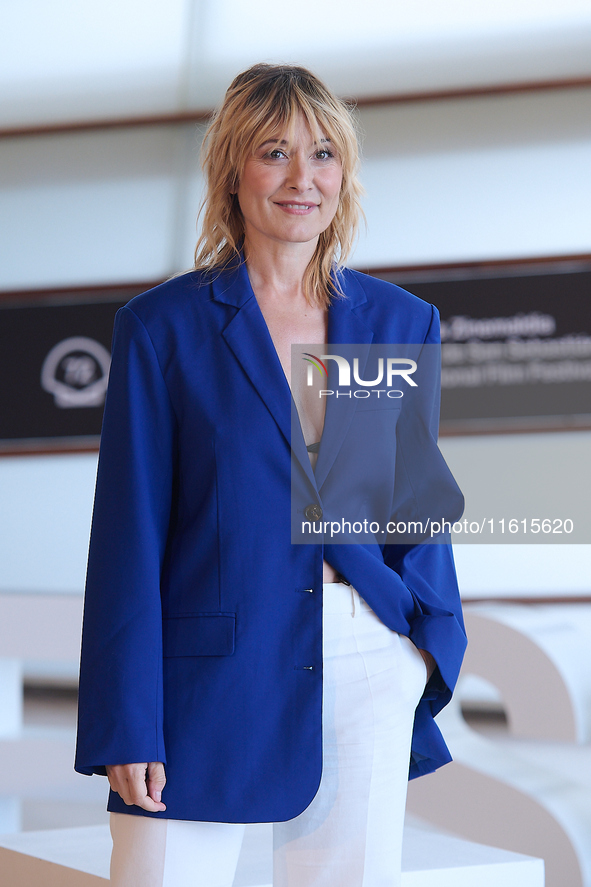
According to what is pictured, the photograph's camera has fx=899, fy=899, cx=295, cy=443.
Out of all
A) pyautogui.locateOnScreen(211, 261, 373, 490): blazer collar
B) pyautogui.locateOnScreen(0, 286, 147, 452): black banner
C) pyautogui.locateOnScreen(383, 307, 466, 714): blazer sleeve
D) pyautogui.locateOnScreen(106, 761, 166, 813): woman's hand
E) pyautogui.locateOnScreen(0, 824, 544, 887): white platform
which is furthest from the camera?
pyautogui.locateOnScreen(0, 286, 147, 452): black banner

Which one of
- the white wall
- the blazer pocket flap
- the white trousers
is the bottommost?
the white trousers

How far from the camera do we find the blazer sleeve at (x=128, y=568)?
3.34 feet

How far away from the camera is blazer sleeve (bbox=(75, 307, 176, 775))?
1.02 meters

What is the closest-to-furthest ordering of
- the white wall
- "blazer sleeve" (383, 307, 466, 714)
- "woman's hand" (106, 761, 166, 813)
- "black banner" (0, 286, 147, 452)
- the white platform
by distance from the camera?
"woman's hand" (106, 761, 166, 813) → "blazer sleeve" (383, 307, 466, 714) → the white platform → the white wall → "black banner" (0, 286, 147, 452)

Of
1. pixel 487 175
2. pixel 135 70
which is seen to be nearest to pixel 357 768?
pixel 487 175

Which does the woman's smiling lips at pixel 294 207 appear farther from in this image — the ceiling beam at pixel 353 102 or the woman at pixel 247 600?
the ceiling beam at pixel 353 102

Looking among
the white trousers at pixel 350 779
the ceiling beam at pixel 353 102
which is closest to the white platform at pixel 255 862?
the white trousers at pixel 350 779

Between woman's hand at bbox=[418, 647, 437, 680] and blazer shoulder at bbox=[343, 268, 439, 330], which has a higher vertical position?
blazer shoulder at bbox=[343, 268, 439, 330]

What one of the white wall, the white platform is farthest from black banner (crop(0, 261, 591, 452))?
the white platform

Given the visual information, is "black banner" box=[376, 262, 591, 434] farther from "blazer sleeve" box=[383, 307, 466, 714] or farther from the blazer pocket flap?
the blazer pocket flap

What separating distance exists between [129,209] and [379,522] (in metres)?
4.73

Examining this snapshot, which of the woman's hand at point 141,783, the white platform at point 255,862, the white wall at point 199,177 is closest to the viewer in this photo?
the woman's hand at point 141,783

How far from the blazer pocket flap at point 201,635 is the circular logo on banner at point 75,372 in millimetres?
4676

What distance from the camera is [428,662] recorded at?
3.87 ft
